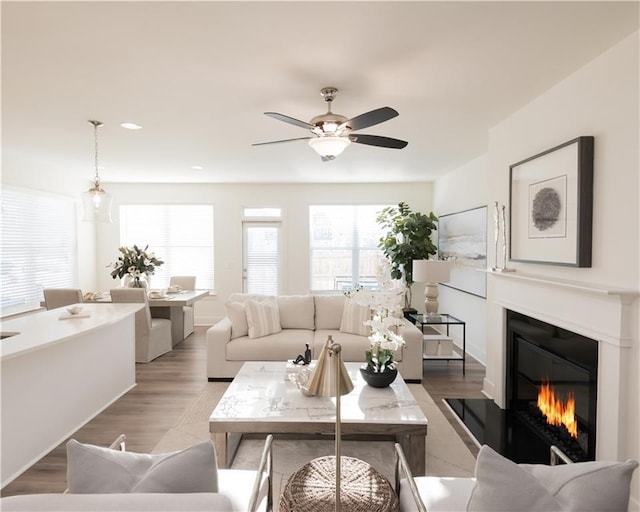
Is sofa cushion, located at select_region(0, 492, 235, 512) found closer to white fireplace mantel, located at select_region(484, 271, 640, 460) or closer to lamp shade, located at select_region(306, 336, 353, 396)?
lamp shade, located at select_region(306, 336, 353, 396)

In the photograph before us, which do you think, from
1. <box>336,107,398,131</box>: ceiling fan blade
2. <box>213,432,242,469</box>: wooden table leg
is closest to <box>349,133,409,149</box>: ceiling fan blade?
A: <box>336,107,398,131</box>: ceiling fan blade

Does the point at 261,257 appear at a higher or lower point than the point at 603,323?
higher

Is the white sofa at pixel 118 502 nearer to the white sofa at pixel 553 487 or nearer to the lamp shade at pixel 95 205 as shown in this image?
the white sofa at pixel 553 487

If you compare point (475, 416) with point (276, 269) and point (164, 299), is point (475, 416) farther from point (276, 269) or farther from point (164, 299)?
point (276, 269)

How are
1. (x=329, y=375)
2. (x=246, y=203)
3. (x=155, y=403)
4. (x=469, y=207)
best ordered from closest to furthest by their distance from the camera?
(x=329, y=375)
(x=155, y=403)
(x=469, y=207)
(x=246, y=203)

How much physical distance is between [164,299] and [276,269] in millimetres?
2299

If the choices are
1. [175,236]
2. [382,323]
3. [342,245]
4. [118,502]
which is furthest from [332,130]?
[175,236]

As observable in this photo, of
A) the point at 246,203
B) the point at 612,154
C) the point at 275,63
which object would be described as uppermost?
the point at 275,63

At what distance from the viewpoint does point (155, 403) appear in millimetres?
3486

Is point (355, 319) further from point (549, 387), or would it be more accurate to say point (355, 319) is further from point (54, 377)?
point (54, 377)

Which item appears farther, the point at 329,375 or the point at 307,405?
the point at 307,405

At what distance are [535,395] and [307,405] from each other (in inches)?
72.9

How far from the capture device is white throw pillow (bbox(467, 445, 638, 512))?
1.05 metres

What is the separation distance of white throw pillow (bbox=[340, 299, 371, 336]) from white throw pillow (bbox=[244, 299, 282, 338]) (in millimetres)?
774
